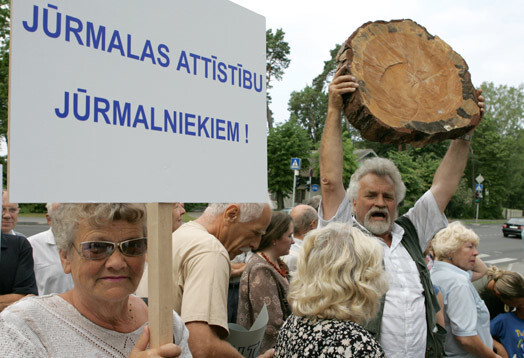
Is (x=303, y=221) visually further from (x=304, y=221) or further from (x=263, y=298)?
(x=263, y=298)

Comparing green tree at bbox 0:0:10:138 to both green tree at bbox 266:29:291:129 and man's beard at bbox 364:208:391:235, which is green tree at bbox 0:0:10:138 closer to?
man's beard at bbox 364:208:391:235

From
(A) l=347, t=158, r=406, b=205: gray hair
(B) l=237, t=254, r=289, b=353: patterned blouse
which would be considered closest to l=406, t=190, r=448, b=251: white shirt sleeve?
(A) l=347, t=158, r=406, b=205: gray hair

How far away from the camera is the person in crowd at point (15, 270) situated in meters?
2.83

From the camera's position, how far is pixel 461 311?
9.74 feet

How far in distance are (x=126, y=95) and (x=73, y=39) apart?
0.67 feet

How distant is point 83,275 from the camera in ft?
4.48

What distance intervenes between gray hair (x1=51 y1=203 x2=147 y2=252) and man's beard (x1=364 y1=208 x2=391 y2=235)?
1.51 metres

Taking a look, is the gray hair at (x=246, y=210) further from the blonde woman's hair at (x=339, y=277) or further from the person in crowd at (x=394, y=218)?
the blonde woman's hair at (x=339, y=277)

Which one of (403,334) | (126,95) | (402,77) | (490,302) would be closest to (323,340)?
(403,334)

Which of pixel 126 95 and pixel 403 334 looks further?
pixel 403 334

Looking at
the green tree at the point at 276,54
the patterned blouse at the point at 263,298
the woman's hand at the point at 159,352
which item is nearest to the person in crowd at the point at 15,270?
the patterned blouse at the point at 263,298

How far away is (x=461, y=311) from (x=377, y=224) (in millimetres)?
1149

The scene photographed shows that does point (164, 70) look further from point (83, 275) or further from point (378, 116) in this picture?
point (378, 116)

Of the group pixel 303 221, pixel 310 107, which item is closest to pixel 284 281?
pixel 303 221
